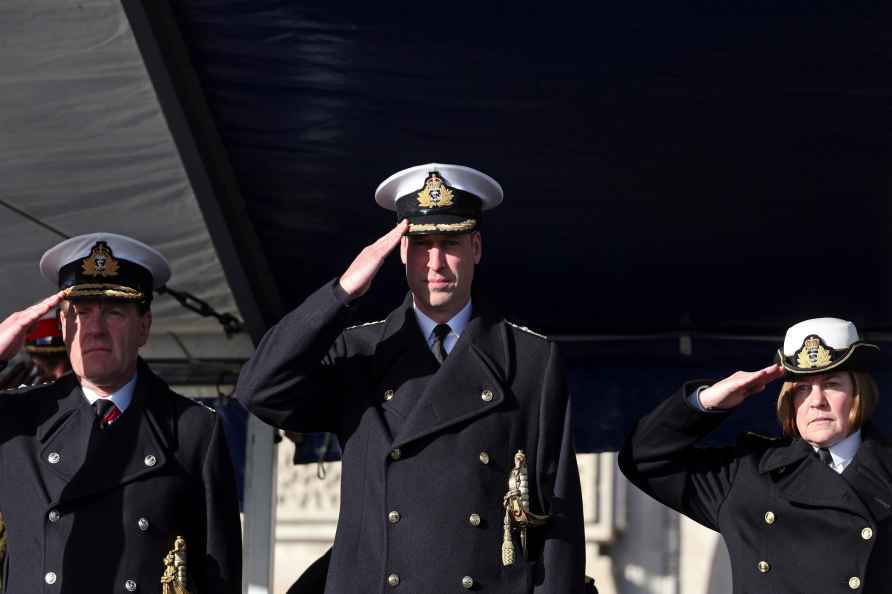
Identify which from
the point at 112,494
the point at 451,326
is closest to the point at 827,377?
the point at 451,326

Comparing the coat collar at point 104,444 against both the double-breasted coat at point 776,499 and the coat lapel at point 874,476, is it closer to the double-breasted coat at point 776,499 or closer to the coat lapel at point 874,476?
the double-breasted coat at point 776,499

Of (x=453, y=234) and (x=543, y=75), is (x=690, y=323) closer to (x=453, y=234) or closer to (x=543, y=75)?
(x=543, y=75)

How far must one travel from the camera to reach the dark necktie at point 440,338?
4.85 meters

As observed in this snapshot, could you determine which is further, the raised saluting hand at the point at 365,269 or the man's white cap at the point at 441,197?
the man's white cap at the point at 441,197

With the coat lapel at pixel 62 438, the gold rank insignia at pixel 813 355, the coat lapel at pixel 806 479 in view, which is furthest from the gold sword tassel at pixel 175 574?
the gold rank insignia at pixel 813 355

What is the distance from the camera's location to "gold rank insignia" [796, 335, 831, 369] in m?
5.16

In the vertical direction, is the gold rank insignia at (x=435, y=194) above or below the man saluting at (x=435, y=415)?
above

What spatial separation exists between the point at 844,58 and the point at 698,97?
493mm

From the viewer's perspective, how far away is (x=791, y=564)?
16.7 feet

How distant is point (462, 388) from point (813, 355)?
3.74 feet

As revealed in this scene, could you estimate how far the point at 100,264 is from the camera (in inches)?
204

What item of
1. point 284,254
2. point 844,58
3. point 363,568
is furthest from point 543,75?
point 363,568

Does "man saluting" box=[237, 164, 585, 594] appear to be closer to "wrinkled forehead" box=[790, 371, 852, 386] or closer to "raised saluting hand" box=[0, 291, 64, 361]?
"raised saluting hand" box=[0, 291, 64, 361]

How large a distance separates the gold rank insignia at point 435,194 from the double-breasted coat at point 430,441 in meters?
0.32
